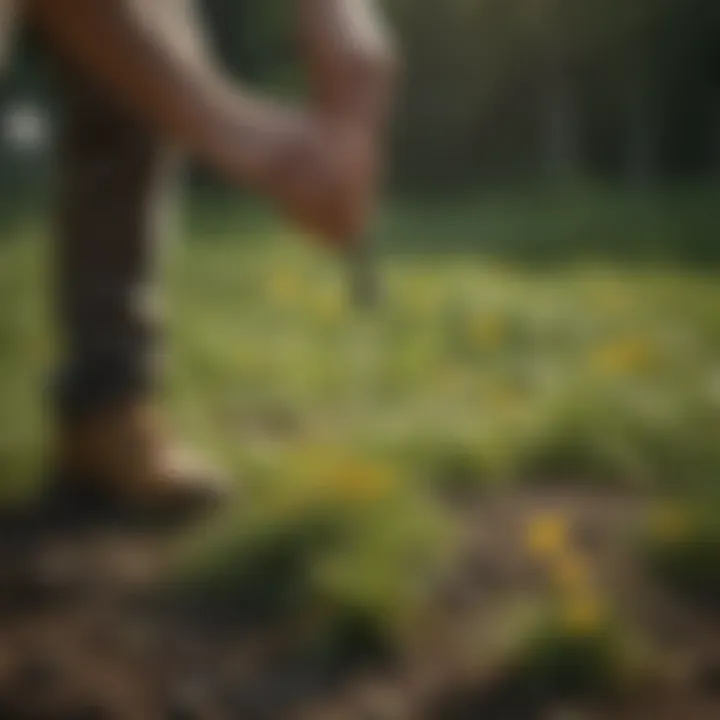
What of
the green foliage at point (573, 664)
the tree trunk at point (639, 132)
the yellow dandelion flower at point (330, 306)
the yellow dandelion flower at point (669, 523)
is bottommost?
the green foliage at point (573, 664)

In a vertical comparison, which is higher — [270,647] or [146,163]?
[146,163]

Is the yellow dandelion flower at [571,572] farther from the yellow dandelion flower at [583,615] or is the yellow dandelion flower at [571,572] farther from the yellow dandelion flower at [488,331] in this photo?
the yellow dandelion flower at [488,331]

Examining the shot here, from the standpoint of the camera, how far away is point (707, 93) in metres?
0.48

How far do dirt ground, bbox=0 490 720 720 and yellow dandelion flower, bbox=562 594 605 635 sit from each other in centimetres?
1

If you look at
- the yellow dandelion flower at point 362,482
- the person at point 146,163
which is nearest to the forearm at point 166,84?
the person at point 146,163

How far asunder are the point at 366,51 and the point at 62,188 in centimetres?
16

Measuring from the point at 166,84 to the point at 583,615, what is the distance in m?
0.20

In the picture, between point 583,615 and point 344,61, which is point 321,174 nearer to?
point 344,61

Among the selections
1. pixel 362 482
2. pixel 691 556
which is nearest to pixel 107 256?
pixel 362 482

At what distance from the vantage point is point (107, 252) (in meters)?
0.51

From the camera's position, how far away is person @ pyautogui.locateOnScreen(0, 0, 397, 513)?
14.9 inches

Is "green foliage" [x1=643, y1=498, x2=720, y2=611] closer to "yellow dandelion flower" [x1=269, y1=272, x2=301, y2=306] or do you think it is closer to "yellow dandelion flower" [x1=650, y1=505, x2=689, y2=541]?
"yellow dandelion flower" [x1=650, y1=505, x2=689, y2=541]

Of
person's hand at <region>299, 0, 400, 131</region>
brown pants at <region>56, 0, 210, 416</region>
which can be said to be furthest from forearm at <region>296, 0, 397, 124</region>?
brown pants at <region>56, 0, 210, 416</region>

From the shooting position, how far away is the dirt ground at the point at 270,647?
414mm
